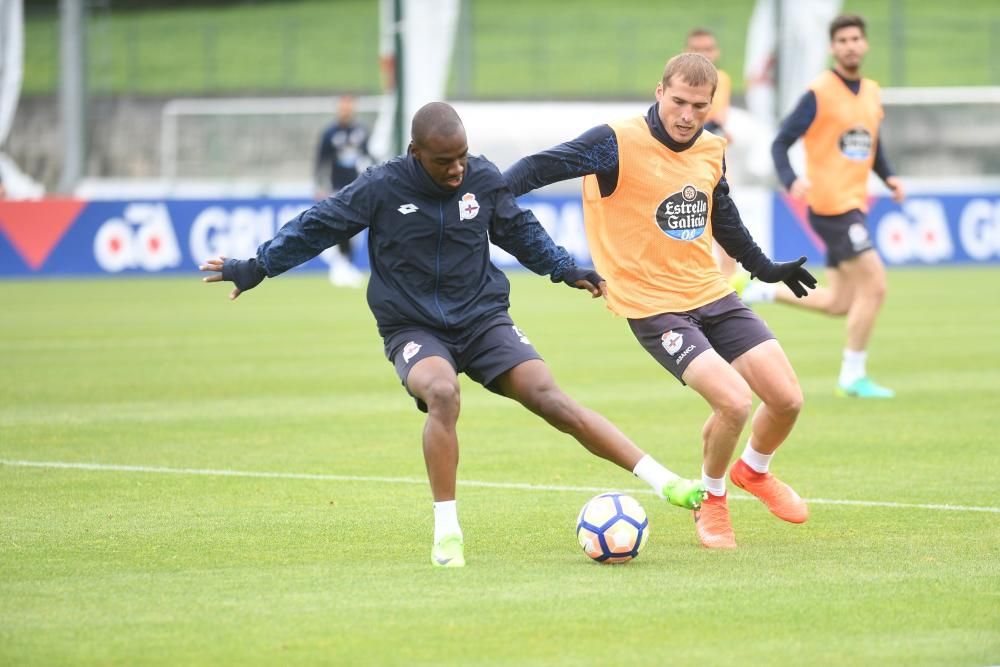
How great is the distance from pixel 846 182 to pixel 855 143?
30 cm

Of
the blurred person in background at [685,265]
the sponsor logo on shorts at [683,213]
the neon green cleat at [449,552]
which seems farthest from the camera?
the sponsor logo on shorts at [683,213]

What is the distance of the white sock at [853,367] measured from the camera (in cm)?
1291

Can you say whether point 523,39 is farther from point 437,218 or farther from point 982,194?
point 437,218

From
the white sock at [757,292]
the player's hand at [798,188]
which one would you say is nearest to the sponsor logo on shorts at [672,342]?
the player's hand at [798,188]

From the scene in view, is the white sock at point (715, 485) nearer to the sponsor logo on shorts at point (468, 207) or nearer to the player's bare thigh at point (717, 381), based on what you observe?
the player's bare thigh at point (717, 381)

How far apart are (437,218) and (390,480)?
2.56m

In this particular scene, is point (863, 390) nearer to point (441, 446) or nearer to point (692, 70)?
point (692, 70)

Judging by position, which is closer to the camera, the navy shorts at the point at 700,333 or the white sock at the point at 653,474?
the white sock at the point at 653,474

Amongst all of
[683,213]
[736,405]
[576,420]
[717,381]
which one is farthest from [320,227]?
[736,405]

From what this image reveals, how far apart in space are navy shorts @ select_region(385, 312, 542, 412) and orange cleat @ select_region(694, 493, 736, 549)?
3.36 feet

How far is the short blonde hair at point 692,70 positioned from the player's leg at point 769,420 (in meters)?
1.23

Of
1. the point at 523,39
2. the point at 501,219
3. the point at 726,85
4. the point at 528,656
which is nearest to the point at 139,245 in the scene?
the point at 726,85

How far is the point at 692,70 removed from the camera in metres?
7.46

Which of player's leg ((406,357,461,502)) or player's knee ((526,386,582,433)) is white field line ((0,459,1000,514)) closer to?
player's knee ((526,386,582,433))
